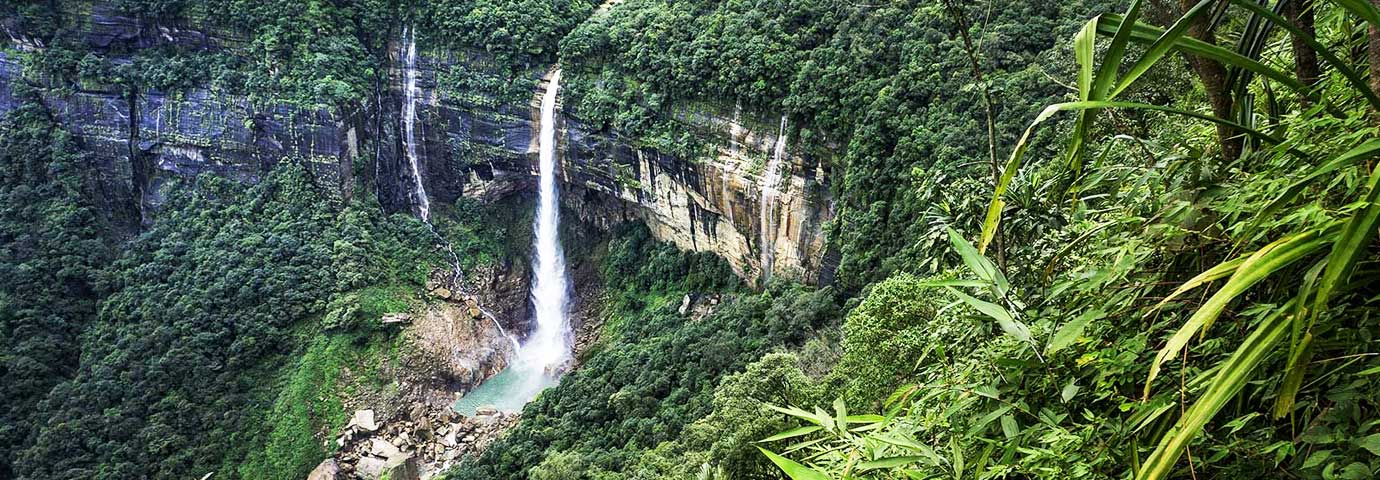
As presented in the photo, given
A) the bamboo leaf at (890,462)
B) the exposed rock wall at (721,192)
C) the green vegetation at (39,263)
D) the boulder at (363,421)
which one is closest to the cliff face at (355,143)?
the exposed rock wall at (721,192)

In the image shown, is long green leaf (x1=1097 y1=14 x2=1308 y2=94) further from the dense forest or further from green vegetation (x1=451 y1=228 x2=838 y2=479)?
green vegetation (x1=451 y1=228 x2=838 y2=479)

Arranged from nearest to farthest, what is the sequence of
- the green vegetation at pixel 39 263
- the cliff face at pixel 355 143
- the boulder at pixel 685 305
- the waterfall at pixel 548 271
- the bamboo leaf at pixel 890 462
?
the bamboo leaf at pixel 890 462, the green vegetation at pixel 39 263, the boulder at pixel 685 305, the cliff face at pixel 355 143, the waterfall at pixel 548 271

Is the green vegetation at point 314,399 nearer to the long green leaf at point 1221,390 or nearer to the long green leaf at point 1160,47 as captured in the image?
the long green leaf at point 1221,390

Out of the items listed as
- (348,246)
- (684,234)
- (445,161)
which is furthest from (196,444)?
(684,234)

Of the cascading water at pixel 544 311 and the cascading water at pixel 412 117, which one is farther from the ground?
the cascading water at pixel 412 117

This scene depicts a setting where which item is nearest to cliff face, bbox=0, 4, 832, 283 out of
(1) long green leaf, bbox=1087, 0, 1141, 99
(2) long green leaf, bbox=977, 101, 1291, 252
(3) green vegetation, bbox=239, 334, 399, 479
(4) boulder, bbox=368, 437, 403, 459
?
(3) green vegetation, bbox=239, 334, 399, 479

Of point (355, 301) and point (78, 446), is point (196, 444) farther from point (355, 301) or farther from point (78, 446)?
point (355, 301)
